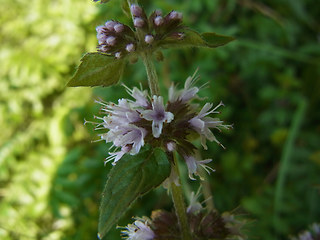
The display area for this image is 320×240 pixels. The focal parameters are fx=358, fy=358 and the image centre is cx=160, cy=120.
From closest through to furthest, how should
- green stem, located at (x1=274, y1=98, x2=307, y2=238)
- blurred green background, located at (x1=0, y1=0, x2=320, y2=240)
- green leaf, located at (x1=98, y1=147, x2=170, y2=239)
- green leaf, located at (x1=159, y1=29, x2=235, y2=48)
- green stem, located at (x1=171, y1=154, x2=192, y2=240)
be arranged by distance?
green leaf, located at (x1=98, y1=147, x2=170, y2=239) → green leaf, located at (x1=159, y1=29, x2=235, y2=48) → green stem, located at (x1=171, y1=154, x2=192, y2=240) → green stem, located at (x1=274, y1=98, x2=307, y2=238) → blurred green background, located at (x1=0, y1=0, x2=320, y2=240)

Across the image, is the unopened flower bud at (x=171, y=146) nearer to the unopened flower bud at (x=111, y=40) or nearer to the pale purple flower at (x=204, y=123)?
the pale purple flower at (x=204, y=123)

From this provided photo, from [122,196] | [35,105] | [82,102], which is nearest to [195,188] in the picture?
[82,102]

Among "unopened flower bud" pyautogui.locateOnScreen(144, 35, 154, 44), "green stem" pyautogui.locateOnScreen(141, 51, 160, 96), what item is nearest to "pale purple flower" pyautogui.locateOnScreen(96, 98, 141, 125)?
"green stem" pyautogui.locateOnScreen(141, 51, 160, 96)

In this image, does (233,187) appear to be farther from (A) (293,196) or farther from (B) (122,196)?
(B) (122,196)

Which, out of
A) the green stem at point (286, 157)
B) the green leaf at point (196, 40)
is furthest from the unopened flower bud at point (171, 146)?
the green stem at point (286, 157)

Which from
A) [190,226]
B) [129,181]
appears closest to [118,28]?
[129,181]

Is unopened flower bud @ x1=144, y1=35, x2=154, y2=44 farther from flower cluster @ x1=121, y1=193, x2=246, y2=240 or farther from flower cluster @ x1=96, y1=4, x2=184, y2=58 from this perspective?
flower cluster @ x1=121, y1=193, x2=246, y2=240
